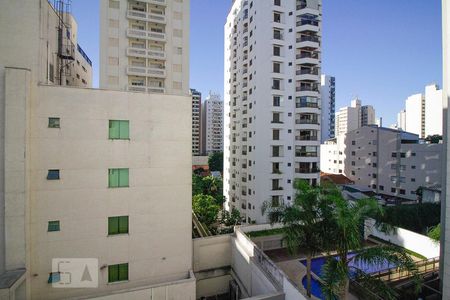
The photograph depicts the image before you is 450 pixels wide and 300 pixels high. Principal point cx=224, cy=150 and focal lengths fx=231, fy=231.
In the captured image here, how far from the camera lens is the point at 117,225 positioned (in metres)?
15.7

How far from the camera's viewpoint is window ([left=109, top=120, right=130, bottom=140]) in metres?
15.4

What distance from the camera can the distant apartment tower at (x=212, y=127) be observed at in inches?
4304

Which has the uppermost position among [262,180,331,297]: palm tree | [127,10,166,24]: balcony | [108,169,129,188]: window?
[127,10,166,24]: balcony

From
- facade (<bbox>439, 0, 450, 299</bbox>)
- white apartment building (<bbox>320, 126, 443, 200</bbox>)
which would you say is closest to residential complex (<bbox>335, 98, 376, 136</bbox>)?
white apartment building (<bbox>320, 126, 443, 200</bbox>)

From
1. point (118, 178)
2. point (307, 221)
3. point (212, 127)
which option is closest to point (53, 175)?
point (118, 178)

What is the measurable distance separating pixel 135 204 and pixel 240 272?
9940 millimetres

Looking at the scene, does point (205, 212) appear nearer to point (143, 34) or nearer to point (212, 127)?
point (143, 34)

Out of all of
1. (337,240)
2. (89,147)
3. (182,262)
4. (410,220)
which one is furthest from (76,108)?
(410,220)

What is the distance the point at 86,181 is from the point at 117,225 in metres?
3.60

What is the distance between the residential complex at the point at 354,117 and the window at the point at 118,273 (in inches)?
4601

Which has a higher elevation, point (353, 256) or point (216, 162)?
point (216, 162)

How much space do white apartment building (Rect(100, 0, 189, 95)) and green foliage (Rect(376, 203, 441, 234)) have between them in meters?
32.2

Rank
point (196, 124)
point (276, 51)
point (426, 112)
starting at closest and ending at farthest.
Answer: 1. point (276, 51)
2. point (426, 112)
3. point (196, 124)

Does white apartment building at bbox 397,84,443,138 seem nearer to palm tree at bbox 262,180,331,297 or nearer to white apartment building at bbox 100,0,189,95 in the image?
white apartment building at bbox 100,0,189,95
